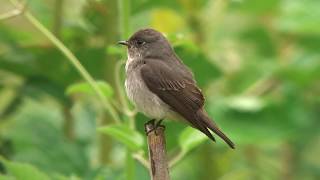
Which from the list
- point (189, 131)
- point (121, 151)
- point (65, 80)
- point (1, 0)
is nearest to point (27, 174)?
point (189, 131)

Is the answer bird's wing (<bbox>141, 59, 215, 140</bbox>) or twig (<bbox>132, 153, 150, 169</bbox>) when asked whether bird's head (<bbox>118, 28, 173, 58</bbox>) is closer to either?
bird's wing (<bbox>141, 59, 215, 140</bbox>)

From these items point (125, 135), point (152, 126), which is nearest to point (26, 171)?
point (125, 135)

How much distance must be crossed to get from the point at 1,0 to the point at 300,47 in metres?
2.23

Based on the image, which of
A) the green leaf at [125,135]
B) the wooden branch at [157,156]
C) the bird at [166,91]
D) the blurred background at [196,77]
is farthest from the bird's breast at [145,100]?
the wooden branch at [157,156]

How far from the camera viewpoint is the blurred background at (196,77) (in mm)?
5473

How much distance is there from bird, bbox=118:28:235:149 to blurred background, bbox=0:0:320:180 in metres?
0.11

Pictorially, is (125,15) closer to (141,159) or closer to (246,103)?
(141,159)

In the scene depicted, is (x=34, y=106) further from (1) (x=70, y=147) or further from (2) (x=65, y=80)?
(1) (x=70, y=147)

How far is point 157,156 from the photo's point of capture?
4.06 meters

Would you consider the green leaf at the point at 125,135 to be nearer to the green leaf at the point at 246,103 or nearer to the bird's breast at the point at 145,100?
the bird's breast at the point at 145,100

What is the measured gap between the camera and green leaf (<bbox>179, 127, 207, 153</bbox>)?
4.70 m

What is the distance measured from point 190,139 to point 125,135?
40 centimetres

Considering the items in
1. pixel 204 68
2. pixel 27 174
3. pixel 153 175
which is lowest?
pixel 153 175

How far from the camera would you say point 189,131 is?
4.83m
